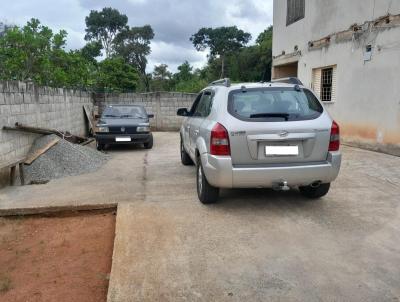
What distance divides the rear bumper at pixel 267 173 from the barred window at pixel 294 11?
1010 centimetres

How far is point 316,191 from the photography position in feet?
16.7

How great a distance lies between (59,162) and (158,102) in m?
9.70

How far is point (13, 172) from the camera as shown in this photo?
6387mm

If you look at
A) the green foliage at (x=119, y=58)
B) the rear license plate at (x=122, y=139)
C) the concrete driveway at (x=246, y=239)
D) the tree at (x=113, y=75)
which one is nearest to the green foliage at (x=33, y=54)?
the green foliage at (x=119, y=58)

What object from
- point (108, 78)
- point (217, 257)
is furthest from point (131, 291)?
point (108, 78)

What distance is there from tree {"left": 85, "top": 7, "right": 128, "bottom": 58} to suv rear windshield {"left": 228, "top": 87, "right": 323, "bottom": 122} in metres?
41.0

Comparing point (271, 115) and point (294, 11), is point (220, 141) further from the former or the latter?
point (294, 11)

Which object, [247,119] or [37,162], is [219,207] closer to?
[247,119]

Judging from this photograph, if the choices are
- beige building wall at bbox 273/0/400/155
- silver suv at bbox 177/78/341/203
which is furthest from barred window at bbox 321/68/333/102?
silver suv at bbox 177/78/341/203

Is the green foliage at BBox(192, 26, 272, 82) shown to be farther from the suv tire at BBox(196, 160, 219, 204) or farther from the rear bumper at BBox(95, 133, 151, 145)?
the suv tire at BBox(196, 160, 219, 204)

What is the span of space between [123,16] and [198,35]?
1327 cm

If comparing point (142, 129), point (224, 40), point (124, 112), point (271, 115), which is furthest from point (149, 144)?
point (224, 40)

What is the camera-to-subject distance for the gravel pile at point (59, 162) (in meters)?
6.86

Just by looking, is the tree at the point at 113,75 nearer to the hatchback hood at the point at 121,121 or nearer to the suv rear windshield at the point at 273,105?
the hatchback hood at the point at 121,121
